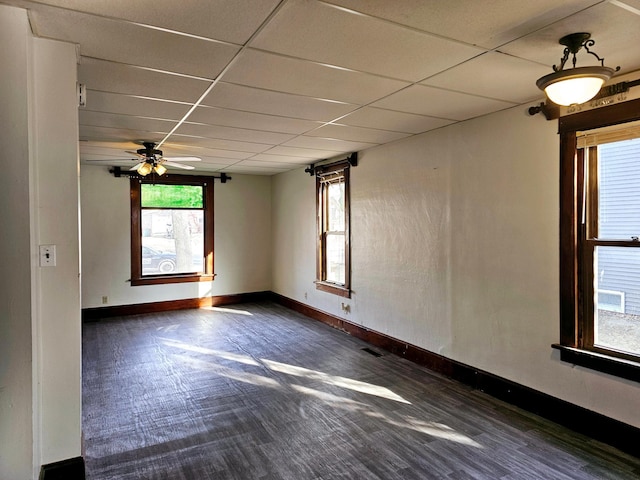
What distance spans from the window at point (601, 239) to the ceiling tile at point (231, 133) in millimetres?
2670

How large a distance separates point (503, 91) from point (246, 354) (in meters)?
3.70

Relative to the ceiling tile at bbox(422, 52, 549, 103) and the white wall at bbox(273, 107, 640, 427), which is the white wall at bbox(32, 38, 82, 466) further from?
the white wall at bbox(273, 107, 640, 427)

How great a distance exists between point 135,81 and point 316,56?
1274 mm

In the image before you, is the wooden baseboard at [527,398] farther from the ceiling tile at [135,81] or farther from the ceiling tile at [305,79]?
the ceiling tile at [135,81]

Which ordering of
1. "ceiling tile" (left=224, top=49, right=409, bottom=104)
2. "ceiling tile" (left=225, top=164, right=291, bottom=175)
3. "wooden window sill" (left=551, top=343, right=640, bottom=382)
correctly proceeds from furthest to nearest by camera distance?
"ceiling tile" (left=225, top=164, right=291, bottom=175) < "wooden window sill" (left=551, top=343, right=640, bottom=382) < "ceiling tile" (left=224, top=49, right=409, bottom=104)

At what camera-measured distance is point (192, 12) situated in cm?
181

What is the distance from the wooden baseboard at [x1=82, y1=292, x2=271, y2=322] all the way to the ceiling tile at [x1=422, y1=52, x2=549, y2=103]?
19.1ft

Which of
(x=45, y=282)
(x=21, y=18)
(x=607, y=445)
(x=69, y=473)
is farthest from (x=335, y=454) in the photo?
(x=21, y=18)

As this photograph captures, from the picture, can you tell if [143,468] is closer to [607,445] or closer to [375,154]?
[607,445]

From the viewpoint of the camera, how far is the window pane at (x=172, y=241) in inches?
272

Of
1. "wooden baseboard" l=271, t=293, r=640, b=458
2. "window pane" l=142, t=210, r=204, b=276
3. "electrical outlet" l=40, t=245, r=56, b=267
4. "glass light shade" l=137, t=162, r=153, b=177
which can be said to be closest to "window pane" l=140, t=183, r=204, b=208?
"window pane" l=142, t=210, r=204, b=276

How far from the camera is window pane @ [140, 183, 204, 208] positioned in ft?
22.4

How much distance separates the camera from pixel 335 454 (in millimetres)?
2615

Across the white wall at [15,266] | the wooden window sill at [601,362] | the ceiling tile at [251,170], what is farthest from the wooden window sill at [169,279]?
the wooden window sill at [601,362]
